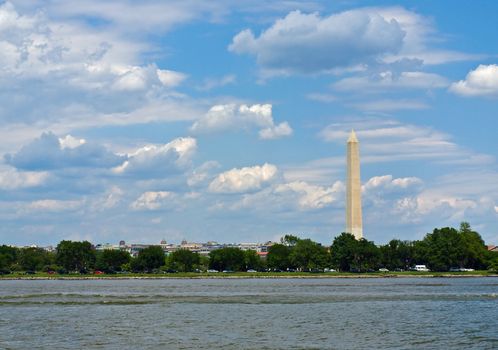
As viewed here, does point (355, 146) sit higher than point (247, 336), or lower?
higher

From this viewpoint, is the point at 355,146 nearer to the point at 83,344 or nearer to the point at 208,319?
the point at 208,319

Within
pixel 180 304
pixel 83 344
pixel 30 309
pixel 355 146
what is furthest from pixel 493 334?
pixel 355 146

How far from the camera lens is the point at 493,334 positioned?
203 feet

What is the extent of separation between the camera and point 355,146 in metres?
198

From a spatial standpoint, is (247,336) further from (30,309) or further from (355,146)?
(355,146)

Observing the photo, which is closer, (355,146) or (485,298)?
(485,298)

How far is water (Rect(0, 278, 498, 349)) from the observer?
57.2m

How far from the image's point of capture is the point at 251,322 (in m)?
71.1

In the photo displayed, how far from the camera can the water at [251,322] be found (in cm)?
5719

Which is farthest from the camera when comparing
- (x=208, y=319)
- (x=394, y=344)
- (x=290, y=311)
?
(x=290, y=311)

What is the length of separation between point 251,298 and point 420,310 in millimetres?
25428

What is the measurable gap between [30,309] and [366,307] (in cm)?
3295

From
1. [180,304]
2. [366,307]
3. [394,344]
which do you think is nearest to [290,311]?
[366,307]

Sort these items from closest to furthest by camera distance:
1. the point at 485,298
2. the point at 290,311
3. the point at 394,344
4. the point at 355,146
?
1. the point at 394,344
2. the point at 290,311
3. the point at 485,298
4. the point at 355,146
